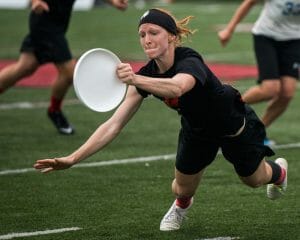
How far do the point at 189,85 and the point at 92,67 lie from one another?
569mm

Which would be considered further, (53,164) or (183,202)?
(183,202)

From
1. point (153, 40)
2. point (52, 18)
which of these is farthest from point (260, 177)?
point (52, 18)

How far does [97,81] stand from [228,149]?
49.4 inches

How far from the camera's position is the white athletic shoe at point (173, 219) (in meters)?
6.57

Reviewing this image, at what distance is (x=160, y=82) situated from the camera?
5.46 m

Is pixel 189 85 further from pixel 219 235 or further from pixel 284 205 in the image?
pixel 284 205

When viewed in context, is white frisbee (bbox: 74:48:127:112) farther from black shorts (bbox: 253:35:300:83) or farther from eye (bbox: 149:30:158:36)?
black shorts (bbox: 253:35:300:83)

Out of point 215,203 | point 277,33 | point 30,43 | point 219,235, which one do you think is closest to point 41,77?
point 30,43

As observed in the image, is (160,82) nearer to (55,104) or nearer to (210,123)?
(210,123)

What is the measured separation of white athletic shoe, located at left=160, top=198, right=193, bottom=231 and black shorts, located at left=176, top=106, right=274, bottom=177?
0.35 m

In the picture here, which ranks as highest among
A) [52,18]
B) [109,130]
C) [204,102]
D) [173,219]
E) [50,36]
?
A: [204,102]

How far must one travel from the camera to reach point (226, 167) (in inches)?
352

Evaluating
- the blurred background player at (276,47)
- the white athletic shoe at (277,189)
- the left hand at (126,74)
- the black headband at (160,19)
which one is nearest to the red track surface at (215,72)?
the blurred background player at (276,47)

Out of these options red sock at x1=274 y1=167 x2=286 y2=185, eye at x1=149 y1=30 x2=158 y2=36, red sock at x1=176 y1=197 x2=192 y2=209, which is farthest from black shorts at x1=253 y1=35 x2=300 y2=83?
eye at x1=149 y1=30 x2=158 y2=36
